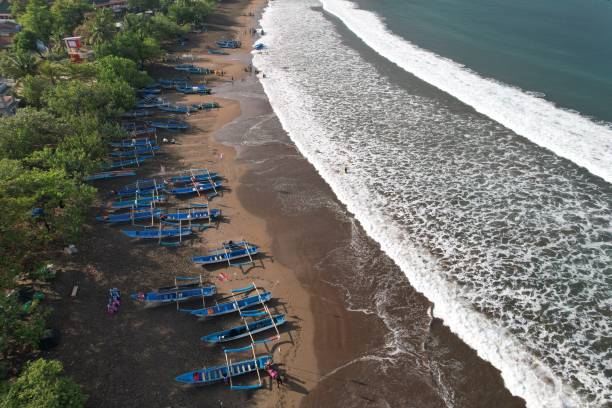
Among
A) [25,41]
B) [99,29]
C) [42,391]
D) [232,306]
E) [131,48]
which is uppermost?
[99,29]

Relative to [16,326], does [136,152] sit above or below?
above

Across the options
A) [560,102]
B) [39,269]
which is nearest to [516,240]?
[560,102]

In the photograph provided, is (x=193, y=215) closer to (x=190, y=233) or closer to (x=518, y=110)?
(x=190, y=233)

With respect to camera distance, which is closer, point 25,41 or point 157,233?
point 157,233

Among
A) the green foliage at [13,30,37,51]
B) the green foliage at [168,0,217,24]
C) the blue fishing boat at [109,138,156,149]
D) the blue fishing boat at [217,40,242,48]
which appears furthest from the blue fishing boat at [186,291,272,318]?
the green foliage at [168,0,217,24]

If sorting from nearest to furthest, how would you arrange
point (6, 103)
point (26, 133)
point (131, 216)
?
point (131, 216)
point (26, 133)
point (6, 103)

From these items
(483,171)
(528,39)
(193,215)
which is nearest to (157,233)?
(193,215)

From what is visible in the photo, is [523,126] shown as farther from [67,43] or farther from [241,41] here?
[67,43]

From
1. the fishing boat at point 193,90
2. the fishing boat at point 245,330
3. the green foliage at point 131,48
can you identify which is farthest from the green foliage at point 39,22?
the fishing boat at point 245,330
